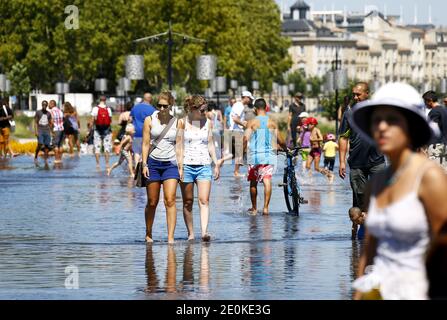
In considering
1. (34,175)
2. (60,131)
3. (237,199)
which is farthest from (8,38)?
(237,199)

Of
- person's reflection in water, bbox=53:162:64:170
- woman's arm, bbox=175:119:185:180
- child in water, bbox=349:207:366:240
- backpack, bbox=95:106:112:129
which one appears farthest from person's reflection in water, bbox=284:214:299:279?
person's reflection in water, bbox=53:162:64:170

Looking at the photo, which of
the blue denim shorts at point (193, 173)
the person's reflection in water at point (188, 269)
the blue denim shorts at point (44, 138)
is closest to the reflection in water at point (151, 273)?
the person's reflection in water at point (188, 269)

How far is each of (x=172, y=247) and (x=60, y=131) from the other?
24.0 metres

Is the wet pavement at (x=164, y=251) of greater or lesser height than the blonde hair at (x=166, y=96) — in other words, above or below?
below

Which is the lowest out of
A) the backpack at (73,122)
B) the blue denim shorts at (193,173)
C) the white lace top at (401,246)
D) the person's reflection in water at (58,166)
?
the person's reflection in water at (58,166)

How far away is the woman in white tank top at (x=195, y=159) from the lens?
17266mm

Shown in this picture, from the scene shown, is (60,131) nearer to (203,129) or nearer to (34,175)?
(34,175)

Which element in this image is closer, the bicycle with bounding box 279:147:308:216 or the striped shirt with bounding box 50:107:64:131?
the bicycle with bounding box 279:147:308:216

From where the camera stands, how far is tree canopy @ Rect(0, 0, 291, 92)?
100500 millimetres

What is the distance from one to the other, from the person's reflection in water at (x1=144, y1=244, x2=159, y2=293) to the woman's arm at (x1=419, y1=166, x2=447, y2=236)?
21.0 ft

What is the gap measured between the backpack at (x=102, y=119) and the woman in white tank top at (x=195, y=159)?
19.7m

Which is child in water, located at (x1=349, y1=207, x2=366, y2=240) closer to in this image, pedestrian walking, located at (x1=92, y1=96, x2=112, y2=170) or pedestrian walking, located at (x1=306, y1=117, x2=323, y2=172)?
pedestrian walking, located at (x1=306, y1=117, x2=323, y2=172)

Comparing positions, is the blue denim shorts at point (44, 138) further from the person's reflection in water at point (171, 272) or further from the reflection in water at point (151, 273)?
the person's reflection in water at point (171, 272)

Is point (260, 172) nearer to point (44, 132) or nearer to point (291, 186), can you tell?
point (291, 186)
